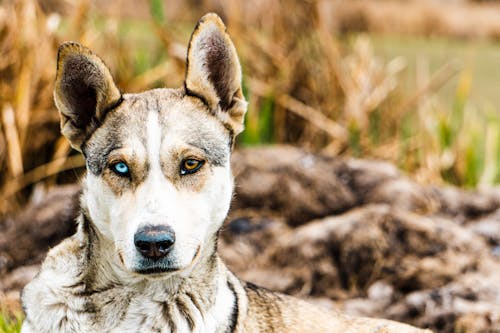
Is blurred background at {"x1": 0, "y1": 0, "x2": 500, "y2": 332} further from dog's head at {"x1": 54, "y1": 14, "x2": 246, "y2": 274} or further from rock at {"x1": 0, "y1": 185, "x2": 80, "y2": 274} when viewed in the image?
dog's head at {"x1": 54, "y1": 14, "x2": 246, "y2": 274}

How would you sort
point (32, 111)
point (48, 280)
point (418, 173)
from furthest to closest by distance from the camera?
point (418, 173)
point (32, 111)
point (48, 280)

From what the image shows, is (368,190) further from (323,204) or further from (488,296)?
(488,296)

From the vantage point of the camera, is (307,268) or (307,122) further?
(307,122)

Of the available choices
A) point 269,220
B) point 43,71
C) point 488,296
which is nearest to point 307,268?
point 269,220

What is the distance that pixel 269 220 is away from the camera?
8.50m

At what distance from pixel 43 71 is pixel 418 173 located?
16.9 ft

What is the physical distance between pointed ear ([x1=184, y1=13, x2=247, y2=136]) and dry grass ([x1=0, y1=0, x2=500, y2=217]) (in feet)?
17.4

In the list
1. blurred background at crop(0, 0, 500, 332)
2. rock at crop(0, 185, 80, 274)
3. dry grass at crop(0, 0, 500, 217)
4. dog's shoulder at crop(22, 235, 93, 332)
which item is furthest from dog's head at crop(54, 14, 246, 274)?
dry grass at crop(0, 0, 500, 217)

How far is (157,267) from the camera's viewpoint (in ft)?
13.4

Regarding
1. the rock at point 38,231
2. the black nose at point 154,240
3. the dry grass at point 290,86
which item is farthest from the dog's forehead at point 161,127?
the dry grass at point 290,86

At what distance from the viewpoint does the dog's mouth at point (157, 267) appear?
4.06m

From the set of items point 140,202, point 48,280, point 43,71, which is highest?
point 140,202

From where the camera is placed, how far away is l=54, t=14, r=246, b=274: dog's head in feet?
13.4

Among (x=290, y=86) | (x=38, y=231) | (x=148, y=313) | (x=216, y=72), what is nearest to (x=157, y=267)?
(x=148, y=313)
